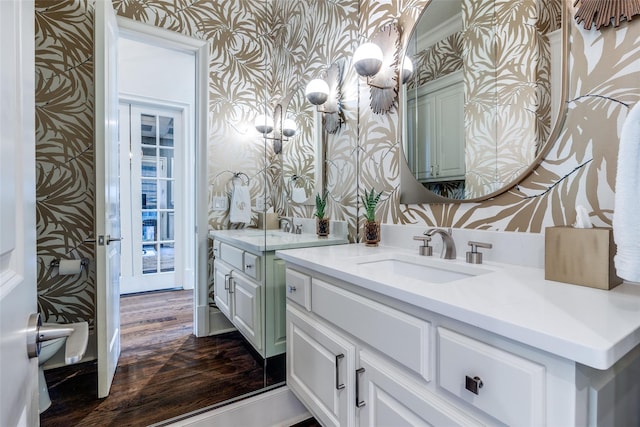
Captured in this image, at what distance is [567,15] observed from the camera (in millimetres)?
1041

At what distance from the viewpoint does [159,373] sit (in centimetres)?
165

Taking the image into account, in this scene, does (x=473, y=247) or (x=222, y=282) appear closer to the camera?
(x=473, y=247)

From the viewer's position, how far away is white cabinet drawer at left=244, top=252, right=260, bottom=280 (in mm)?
1722

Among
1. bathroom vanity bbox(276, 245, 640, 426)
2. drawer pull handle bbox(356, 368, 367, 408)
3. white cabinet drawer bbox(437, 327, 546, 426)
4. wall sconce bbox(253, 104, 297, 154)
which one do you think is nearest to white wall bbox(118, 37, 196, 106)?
wall sconce bbox(253, 104, 297, 154)

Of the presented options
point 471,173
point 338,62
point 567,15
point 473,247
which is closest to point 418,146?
point 471,173

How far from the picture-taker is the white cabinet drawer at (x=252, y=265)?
5.65 ft

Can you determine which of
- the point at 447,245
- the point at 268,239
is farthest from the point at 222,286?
the point at 447,245

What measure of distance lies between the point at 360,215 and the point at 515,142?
88 cm

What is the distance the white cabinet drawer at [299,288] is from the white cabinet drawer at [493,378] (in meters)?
0.66

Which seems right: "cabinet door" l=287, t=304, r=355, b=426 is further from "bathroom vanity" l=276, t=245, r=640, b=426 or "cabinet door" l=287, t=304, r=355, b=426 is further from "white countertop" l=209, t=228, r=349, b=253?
"white countertop" l=209, t=228, r=349, b=253

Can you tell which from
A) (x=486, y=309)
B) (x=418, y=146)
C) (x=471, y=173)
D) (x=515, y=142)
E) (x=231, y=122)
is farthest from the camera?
(x=231, y=122)

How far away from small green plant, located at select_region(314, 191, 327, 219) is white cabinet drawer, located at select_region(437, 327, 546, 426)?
1268mm

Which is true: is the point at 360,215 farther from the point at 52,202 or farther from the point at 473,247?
the point at 52,202

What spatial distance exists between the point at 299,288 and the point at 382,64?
127cm
